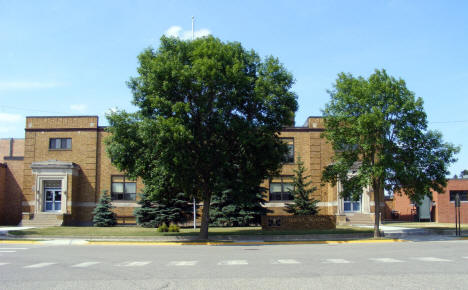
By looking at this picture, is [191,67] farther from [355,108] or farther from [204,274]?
[204,274]

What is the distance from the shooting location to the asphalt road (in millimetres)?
10117

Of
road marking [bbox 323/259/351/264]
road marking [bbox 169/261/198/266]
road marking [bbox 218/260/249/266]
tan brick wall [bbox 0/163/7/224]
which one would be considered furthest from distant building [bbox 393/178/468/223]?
tan brick wall [bbox 0/163/7/224]

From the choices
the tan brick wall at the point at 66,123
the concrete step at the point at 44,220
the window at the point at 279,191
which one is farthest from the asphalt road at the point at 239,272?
the tan brick wall at the point at 66,123

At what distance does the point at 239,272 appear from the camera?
12.2 meters

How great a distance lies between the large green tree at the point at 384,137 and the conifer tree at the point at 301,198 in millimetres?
9373

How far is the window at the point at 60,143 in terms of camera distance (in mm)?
42094

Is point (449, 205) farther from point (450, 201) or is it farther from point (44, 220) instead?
point (44, 220)

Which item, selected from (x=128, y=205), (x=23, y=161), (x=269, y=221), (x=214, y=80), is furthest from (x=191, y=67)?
(x=23, y=161)

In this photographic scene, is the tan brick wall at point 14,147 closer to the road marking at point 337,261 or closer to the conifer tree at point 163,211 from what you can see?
the conifer tree at point 163,211

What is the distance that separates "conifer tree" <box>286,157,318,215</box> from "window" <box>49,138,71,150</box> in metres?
21.2

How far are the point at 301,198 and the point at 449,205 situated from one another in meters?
16.0

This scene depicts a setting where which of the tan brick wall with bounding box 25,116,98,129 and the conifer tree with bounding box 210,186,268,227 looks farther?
the tan brick wall with bounding box 25,116,98,129

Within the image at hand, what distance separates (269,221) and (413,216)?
977 inches

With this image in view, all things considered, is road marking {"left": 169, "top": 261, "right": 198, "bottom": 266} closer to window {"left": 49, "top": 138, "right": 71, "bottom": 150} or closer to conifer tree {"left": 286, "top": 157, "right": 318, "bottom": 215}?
conifer tree {"left": 286, "top": 157, "right": 318, "bottom": 215}
